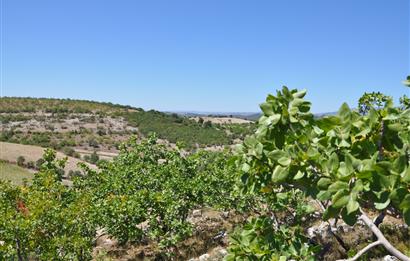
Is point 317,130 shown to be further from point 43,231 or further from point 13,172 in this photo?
point 13,172

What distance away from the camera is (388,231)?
34.5 feet

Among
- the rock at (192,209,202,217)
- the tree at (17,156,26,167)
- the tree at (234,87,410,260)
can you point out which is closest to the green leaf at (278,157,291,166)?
the tree at (234,87,410,260)

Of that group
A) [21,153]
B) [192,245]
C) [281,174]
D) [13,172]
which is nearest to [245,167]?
[281,174]

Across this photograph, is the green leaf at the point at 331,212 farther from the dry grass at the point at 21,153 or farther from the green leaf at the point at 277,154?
the dry grass at the point at 21,153

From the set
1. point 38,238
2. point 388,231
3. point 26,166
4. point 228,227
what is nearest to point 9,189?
point 38,238

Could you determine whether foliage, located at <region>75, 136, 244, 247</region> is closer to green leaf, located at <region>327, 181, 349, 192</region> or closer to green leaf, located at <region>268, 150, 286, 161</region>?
green leaf, located at <region>268, 150, 286, 161</region>

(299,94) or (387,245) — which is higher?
(299,94)

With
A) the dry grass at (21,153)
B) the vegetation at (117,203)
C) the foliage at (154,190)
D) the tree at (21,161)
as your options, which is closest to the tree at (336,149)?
the vegetation at (117,203)

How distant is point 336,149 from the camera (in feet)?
7.25

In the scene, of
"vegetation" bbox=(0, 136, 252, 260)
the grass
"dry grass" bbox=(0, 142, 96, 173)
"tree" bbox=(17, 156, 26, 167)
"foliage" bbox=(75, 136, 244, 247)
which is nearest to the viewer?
"vegetation" bbox=(0, 136, 252, 260)

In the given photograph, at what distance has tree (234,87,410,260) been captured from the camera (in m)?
1.82

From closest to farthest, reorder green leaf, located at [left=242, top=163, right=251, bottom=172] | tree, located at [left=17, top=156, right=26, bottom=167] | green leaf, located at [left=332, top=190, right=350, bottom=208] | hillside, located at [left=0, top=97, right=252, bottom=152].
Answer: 1. green leaf, located at [left=332, top=190, right=350, bottom=208]
2. green leaf, located at [left=242, top=163, right=251, bottom=172]
3. tree, located at [left=17, top=156, right=26, bottom=167]
4. hillside, located at [left=0, top=97, right=252, bottom=152]

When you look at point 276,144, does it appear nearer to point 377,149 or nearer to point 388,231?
point 377,149

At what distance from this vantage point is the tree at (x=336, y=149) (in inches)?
71.7
